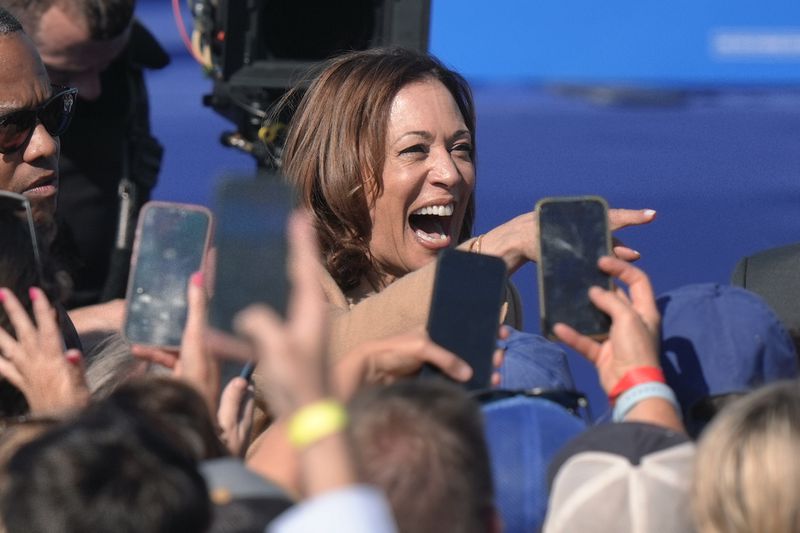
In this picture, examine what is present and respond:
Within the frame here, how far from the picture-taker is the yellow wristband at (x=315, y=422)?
4.20ft

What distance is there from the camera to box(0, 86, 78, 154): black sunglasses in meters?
2.64

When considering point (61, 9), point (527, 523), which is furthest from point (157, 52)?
point (527, 523)

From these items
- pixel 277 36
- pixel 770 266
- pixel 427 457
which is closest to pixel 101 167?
pixel 277 36

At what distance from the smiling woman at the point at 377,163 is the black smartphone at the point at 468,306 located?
35.5 inches

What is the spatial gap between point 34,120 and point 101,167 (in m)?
1.82

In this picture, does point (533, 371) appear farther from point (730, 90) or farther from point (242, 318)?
point (730, 90)

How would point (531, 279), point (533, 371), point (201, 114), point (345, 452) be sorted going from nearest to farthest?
point (345, 452) < point (533, 371) < point (531, 279) < point (201, 114)

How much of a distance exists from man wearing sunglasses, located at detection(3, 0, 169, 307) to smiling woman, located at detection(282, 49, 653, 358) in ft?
5.06

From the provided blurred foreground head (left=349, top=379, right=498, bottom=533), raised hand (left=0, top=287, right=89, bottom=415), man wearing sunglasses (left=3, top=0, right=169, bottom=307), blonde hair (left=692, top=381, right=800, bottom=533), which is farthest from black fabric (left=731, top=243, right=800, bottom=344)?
man wearing sunglasses (left=3, top=0, right=169, bottom=307)

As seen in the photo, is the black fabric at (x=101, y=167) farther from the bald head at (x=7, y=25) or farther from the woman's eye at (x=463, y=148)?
the woman's eye at (x=463, y=148)

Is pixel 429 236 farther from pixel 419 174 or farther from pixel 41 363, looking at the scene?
pixel 41 363

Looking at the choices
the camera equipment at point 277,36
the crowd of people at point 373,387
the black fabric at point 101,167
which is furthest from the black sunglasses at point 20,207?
the black fabric at point 101,167

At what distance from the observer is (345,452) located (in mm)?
1295

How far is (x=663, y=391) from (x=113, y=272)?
9.16 feet
